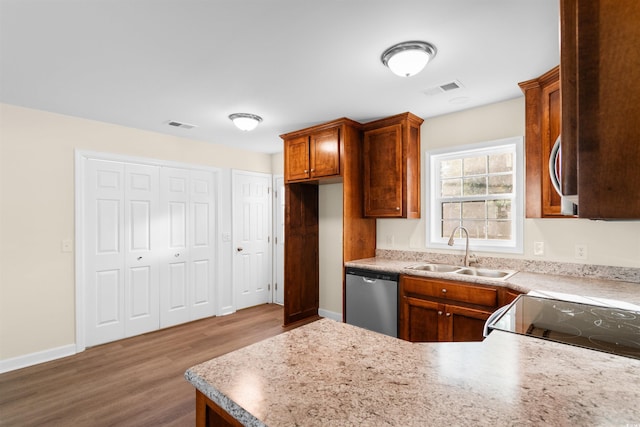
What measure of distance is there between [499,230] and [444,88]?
1.47 m

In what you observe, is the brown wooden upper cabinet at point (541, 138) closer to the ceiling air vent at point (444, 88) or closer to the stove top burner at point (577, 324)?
the ceiling air vent at point (444, 88)

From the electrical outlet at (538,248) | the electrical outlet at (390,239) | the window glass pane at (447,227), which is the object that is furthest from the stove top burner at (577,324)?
the electrical outlet at (390,239)

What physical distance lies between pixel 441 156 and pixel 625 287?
1841 mm

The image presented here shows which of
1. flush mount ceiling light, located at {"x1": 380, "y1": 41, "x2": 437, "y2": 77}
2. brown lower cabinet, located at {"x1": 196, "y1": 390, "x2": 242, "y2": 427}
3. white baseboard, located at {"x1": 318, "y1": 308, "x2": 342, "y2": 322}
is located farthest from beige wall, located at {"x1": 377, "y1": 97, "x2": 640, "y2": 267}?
brown lower cabinet, located at {"x1": 196, "y1": 390, "x2": 242, "y2": 427}

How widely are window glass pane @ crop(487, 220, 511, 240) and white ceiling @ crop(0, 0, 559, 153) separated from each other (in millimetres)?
1162

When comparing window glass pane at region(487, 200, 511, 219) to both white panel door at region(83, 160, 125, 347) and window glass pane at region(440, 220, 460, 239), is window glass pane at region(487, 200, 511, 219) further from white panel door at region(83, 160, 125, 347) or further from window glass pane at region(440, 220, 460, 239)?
white panel door at region(83, 160, 125, 347)

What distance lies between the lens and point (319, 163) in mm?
3635

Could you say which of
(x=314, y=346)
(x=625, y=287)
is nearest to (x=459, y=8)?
(x=314, y=346)

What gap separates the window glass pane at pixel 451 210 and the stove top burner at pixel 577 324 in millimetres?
1665

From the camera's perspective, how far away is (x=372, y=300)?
313cm

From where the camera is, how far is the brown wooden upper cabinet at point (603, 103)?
14.0 inches

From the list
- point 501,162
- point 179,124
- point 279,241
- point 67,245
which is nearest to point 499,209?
point 501,162

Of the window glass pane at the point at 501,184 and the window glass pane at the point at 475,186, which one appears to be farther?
the window glass pane at the point at 475,186

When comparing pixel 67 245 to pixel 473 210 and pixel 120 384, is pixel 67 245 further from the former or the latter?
pixel 473 210
